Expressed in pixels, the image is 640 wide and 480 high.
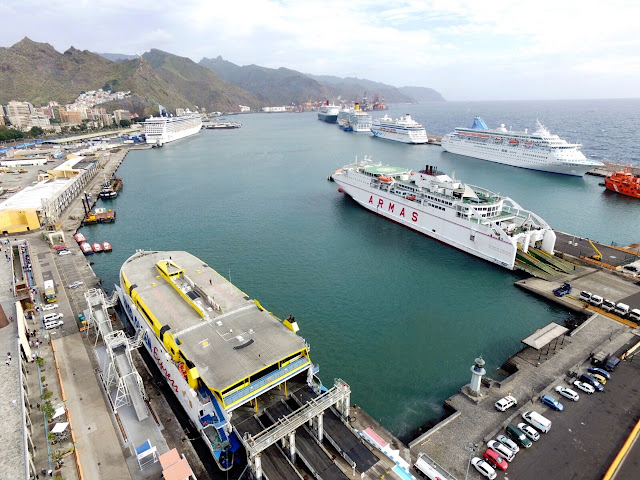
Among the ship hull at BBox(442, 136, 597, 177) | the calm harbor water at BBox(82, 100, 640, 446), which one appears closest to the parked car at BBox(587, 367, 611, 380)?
the calm harbor water at BBox(82, 100, 640, 446)

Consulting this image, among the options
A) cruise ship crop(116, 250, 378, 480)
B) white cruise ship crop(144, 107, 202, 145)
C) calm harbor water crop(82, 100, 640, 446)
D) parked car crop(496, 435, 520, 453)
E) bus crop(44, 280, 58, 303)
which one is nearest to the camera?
cruise ship crop(116, 250, 378, 480)

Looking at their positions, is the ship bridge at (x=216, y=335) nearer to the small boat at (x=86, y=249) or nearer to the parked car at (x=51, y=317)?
the parked car at (x=51, y=317)

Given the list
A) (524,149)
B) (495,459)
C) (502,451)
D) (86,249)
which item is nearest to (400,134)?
(524,149)

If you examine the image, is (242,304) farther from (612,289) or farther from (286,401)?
(612,289)

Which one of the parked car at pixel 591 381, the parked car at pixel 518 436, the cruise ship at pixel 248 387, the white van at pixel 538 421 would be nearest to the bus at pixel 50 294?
the cruise ship at pixel 248 387

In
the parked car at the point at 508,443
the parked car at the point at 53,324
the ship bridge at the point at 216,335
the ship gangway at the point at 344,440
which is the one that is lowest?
the parked car at the point at 508,443

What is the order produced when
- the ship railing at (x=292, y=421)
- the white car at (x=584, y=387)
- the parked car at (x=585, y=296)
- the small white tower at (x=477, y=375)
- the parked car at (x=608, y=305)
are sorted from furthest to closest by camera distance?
the parked car at (x=585, y=296), the parked car at (x=608, y=305), the white car at (x=584, y=387), the small white tower at (x=477, y=375), the ship railing at (x=292, y=421)

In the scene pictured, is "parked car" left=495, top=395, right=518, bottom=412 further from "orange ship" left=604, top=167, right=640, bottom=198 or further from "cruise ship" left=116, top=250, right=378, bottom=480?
"orange ship" left=604, top=167, right=640, bottom=198
